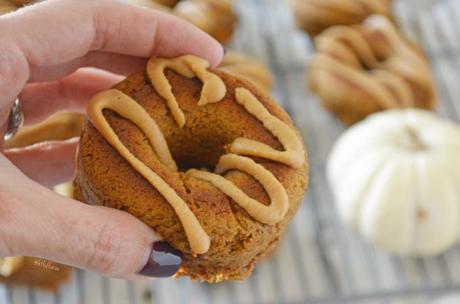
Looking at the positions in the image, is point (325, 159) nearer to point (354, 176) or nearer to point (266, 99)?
point (354, 176)

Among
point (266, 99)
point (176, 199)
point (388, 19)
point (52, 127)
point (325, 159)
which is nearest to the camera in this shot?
point (176, 199)

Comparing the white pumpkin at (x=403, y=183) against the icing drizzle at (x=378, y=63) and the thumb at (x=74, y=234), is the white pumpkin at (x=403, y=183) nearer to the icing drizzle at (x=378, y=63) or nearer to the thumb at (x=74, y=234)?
the icing drizzle at (x=378, y=63)

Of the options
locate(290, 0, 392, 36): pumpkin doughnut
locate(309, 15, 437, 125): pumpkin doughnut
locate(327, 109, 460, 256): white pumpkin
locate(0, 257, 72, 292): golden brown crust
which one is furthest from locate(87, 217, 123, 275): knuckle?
locate(290, 0, 392, 36): pumpkin doughnut

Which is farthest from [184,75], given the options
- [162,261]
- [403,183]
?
[403,183]

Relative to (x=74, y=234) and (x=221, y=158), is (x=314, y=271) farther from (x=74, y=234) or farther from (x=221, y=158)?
(x=74, y=234)

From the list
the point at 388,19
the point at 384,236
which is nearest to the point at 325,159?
the point at 384,236

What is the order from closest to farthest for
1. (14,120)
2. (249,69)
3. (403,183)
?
(14,120)
(403,183)
(249,69)
